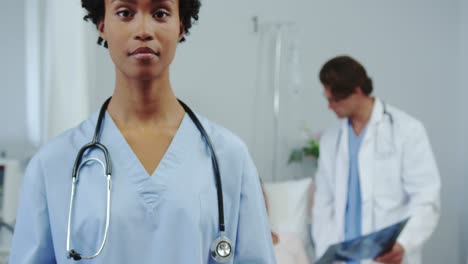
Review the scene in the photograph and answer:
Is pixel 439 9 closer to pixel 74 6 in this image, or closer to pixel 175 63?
pixel 175 63

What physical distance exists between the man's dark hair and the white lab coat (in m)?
0.14

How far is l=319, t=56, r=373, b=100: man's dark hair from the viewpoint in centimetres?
225

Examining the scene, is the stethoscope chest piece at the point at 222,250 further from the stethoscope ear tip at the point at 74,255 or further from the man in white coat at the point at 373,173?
the man in white coat at the point at 373,173

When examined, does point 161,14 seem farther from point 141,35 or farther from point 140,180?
point 140,180

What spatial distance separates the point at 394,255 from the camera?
215 centimetres

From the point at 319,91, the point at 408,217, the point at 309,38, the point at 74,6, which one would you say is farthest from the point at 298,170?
the point at 74,6

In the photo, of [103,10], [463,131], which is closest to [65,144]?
[103,10]

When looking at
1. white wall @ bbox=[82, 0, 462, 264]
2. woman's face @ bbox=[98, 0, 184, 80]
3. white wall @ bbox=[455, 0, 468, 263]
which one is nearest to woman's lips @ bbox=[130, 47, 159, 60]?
woman's face @ bbox=[98, 0, 184, 80]

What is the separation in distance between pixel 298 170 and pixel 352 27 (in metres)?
0.87

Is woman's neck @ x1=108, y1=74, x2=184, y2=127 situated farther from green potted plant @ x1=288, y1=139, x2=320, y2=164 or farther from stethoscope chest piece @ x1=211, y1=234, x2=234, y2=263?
green potted plant @ x1=288, y1=139, x2=320, y2=164

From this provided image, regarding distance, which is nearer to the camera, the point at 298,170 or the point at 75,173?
the point at 75,173

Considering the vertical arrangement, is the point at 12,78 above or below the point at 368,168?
above

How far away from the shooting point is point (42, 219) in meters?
0.77

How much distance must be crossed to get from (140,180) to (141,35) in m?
0.19
